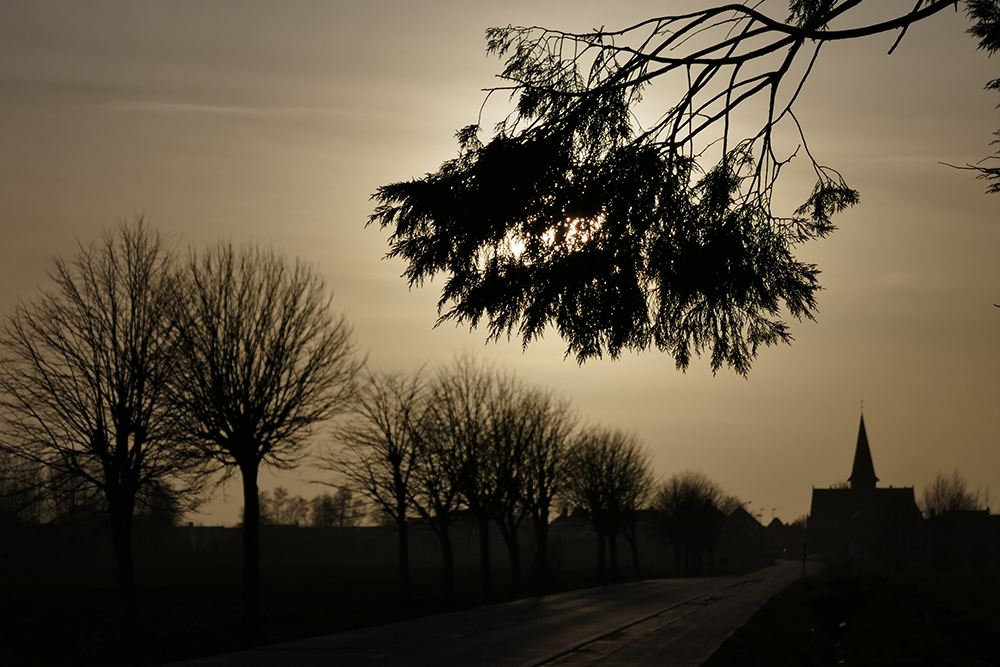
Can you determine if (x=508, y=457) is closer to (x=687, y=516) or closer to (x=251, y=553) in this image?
(x=251, y=553)

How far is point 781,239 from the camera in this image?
8.50 metres

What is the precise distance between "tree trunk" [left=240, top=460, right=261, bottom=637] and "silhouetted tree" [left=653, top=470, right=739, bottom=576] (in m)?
66.2

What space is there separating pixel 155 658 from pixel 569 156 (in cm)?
1450

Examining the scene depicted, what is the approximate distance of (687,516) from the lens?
86.0m

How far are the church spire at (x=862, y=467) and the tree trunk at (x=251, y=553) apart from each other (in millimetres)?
150159

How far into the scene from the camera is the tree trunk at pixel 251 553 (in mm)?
21875

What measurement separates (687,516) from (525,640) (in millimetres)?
68352

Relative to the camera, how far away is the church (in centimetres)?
8694

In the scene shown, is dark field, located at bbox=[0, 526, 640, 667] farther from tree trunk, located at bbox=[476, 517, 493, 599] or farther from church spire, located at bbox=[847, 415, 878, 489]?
church spire, located at bbox=[847, 415, 878, 489]

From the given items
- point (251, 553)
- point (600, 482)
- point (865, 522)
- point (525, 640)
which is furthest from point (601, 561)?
point (865, 522)

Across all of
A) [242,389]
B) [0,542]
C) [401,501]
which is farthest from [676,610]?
[0,542]

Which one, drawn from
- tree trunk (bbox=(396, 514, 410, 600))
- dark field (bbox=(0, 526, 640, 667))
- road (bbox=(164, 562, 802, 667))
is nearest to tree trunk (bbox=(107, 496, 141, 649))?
dark field (bbox=(0, 526, 640, 667))

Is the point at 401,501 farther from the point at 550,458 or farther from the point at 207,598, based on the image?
the point at 550,458

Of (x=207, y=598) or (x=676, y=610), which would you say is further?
(x=207, y=598)
